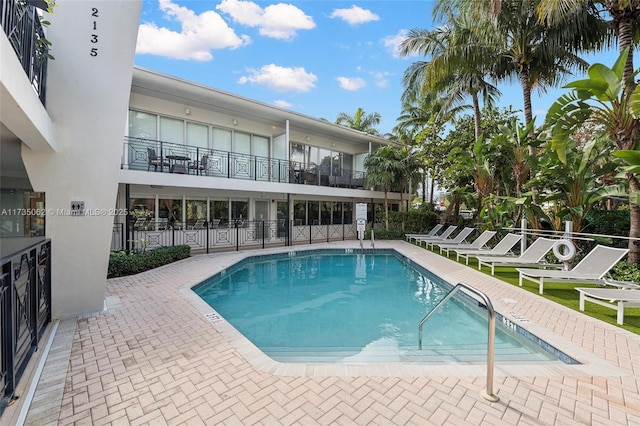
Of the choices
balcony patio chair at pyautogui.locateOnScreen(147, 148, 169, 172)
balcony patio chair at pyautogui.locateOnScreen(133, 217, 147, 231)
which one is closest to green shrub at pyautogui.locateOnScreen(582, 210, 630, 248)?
balcony patio chair at pyautogui.locateOnScreen(147, 148, 169, 172)

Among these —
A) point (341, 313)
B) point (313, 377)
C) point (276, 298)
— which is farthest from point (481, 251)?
point (313, 377)

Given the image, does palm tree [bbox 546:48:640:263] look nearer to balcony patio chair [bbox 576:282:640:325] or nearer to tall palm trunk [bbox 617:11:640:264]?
tall palm trunk [bbox 617:11:640:264]

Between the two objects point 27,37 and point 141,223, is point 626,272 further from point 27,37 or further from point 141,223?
point 141,223

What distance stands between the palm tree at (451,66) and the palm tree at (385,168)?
3544 mm

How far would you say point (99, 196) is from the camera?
498 cm

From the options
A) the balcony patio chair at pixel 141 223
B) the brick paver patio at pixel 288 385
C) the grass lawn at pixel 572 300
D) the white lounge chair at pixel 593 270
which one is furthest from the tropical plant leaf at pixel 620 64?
the balcony patio chair at pixel 141 223

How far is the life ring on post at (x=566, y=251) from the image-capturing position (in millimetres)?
7613

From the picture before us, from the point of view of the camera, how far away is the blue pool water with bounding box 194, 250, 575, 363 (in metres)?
4.58

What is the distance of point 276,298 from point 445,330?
4.09 m

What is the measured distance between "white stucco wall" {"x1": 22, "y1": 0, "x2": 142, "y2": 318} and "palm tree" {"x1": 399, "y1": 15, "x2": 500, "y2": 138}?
477 inches

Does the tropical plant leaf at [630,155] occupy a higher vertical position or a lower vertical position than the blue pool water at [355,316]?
higher

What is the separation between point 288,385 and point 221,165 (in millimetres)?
12218

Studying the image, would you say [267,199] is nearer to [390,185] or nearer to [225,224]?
[225,224]

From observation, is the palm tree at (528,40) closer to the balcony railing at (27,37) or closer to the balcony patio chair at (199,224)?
the balcony railing at (27,37)
